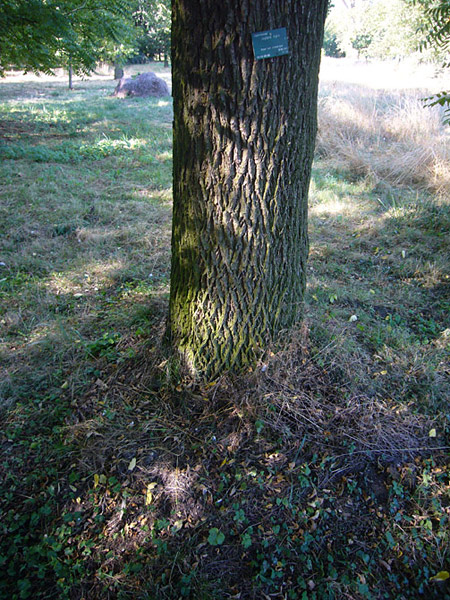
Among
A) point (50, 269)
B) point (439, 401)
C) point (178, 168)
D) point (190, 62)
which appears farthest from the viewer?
point (50, 269)

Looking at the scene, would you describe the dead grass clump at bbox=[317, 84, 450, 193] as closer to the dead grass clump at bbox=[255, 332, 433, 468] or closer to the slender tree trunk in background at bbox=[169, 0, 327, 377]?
the slender tree trunk in background at bbox=[169, 0, 327, 377]

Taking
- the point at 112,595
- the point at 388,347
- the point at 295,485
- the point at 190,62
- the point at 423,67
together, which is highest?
the point at 423,67

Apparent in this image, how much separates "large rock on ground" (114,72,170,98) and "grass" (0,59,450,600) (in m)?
13.5

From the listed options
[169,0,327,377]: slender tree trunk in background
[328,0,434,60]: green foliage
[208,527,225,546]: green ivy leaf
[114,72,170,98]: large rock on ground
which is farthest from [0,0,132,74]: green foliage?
[114,72,170,98]: large rock on ground

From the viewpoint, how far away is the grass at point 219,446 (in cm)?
159

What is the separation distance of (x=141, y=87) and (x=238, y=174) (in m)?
15.6

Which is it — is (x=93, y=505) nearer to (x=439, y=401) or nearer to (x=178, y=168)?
(x=178, y=168)

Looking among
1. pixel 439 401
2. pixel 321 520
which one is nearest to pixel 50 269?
pixel 321 520

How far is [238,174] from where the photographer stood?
187cm

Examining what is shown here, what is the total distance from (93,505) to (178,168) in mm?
1740

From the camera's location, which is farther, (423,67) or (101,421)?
(423,67)

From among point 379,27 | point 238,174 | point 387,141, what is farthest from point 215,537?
point 379,27

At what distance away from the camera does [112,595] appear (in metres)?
1.51

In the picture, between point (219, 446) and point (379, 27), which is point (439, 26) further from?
point (379, 27)
